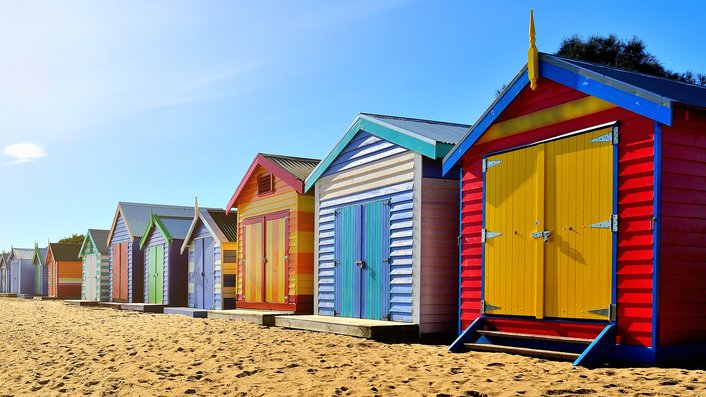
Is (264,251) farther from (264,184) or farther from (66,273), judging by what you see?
(66,273)

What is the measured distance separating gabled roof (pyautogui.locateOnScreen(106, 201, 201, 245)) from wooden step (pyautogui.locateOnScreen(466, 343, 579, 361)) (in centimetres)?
1959

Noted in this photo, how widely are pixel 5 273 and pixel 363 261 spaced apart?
51.1m

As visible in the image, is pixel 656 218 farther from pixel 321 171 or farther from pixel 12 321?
pixel 12 321

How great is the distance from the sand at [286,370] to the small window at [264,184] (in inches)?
185

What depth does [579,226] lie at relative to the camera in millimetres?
8664

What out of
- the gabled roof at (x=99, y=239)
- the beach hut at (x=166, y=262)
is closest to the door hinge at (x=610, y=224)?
the beach hut at (x=166, y=262)

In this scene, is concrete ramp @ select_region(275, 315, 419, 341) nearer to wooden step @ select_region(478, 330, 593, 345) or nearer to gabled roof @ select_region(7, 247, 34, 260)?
wooden step @ select_region(478, 330, 593, 345)

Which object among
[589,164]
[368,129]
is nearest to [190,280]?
[368,129]

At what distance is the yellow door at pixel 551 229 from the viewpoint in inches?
332

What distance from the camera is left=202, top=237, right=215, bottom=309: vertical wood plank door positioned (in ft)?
69.4

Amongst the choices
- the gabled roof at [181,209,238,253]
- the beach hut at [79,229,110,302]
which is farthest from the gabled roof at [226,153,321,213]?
the beach hut at [79,229,110,302]

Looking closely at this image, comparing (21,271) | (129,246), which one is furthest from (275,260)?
(21,271)

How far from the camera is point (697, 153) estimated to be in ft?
26.5

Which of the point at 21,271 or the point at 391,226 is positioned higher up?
the point at 391,226
